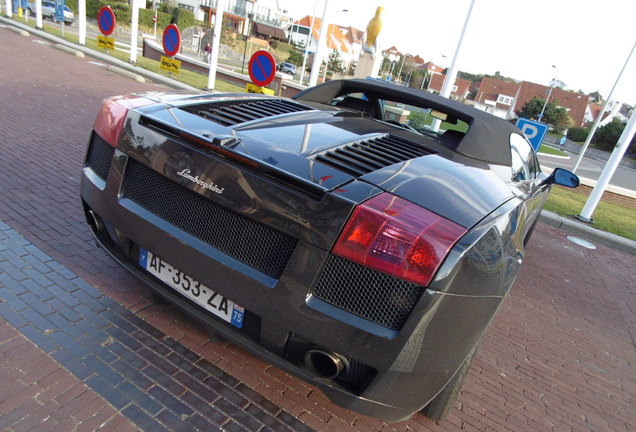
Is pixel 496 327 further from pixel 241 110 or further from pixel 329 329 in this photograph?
pixel 241 110

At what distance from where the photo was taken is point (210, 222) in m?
1.84

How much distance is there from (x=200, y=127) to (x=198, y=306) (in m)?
0.85

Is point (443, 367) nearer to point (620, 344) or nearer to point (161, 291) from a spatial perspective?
point (161, 291)

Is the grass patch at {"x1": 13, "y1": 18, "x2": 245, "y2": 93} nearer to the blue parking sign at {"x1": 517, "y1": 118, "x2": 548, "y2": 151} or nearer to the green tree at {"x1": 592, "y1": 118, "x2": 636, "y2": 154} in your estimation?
the blue parking sign at {"x1": 517, "y1": 118, "x2": 548, "y2": 151}

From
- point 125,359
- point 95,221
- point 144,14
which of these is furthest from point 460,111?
point 144,14

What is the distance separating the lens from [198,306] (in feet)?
6.58

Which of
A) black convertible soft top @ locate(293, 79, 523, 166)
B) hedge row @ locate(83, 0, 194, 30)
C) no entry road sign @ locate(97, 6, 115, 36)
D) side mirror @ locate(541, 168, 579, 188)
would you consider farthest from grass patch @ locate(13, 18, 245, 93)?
hedge row @ locate(83, 0, 194, 30)

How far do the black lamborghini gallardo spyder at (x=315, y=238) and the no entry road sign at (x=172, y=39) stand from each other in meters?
10.3

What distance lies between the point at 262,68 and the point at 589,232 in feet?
22.9

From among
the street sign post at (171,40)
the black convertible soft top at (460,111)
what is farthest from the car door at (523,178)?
the street sign post at (171,40)

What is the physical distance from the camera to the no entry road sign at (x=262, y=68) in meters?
8.08

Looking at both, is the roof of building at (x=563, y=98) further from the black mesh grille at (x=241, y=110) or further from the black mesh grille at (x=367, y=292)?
the black mesh grille at (x=367, y=292)

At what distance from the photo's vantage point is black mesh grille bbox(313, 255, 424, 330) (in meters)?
1.52

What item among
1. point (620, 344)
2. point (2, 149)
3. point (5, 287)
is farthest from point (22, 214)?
point (620, 344)
